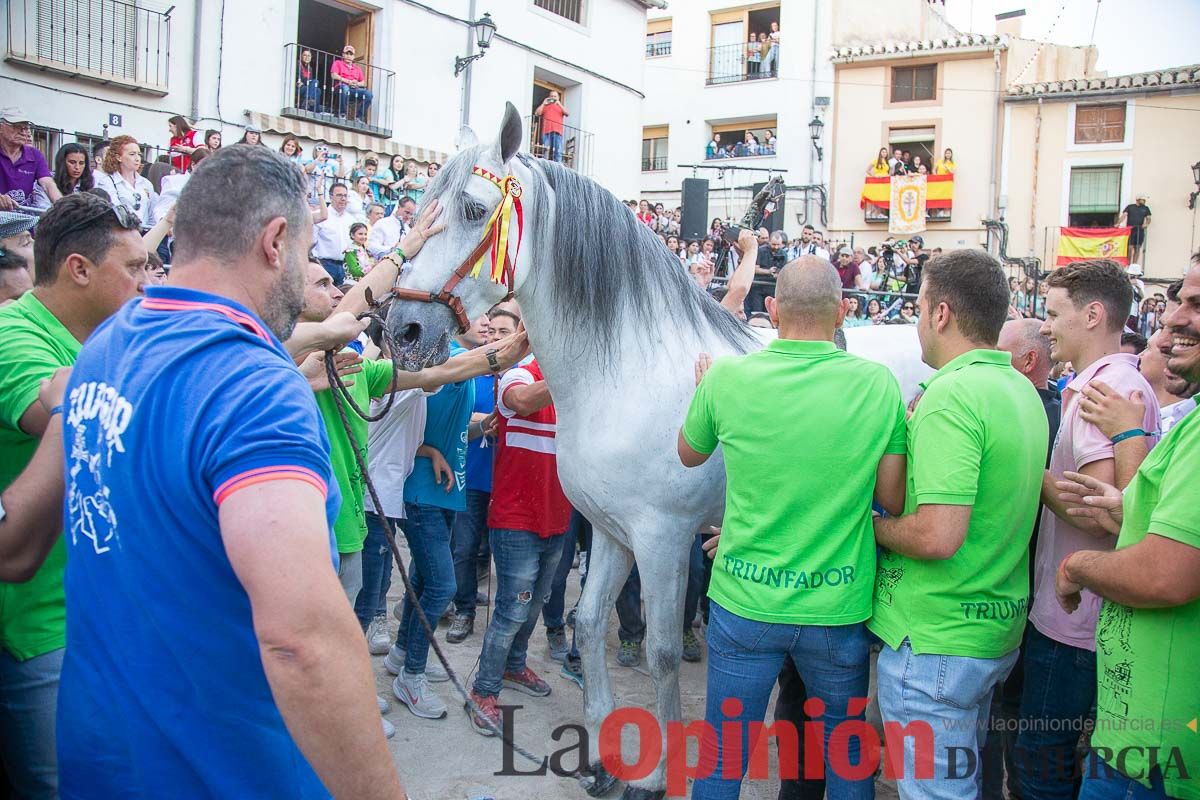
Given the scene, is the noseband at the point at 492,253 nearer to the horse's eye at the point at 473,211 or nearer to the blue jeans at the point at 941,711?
the horse's eye at the point at 473,211

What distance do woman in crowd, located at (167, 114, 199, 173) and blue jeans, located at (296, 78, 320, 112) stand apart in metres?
3.39

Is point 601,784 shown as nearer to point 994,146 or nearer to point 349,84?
point 349,84

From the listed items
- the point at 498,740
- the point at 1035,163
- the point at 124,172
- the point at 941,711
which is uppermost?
the point at 1035,163

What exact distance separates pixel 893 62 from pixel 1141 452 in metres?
24.4

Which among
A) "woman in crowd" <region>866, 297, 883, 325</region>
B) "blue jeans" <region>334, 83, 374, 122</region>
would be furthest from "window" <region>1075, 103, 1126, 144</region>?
"blue jeans" <region>334, 83, 374, 122</region>

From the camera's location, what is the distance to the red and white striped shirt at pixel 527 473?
4.03 m

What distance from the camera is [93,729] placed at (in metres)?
1.32

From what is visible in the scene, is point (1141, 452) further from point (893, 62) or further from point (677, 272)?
point (893, 62)

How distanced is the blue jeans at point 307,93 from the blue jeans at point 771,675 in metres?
13.1

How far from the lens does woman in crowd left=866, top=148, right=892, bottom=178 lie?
Answer: 23.5 metres

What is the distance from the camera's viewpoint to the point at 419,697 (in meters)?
4.00

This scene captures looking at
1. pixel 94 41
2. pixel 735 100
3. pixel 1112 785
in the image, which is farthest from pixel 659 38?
pixel 1112 785

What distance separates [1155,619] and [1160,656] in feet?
0.27

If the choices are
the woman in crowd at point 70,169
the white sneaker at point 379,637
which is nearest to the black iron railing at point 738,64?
the woman in crowd at point 70,169
